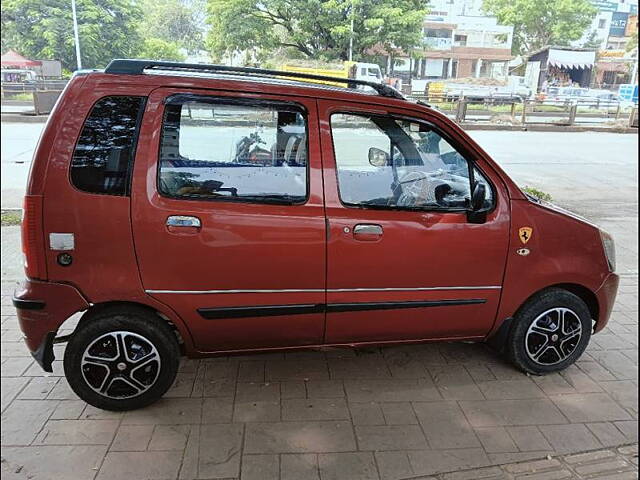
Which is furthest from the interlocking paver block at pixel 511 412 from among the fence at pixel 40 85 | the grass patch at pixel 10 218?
the grass patch at pixel 10 218

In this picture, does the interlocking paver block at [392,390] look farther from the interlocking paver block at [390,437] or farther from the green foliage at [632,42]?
the green foliage at [632,42]

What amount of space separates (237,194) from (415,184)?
1.09 m

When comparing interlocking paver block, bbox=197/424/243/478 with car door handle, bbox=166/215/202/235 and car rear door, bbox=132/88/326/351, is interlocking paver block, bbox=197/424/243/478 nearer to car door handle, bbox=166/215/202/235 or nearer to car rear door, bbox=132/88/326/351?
car rear door, bbox=132/88/326/351

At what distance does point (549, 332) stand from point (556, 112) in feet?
62.1

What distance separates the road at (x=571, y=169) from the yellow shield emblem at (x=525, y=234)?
342cm

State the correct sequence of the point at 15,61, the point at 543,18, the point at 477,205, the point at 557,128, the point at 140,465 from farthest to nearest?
1. the point at 557,128
2. the point at 543,18
3. the point at 15,61
4. the point at 477,205
5. the point at 140,465

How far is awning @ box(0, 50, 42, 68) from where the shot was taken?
452 cm

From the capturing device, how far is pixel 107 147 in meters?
2.56

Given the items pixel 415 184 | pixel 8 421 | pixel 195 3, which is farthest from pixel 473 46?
pixel 8 421

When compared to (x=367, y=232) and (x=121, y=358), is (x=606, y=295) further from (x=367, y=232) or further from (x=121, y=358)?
(x=121, y=358)

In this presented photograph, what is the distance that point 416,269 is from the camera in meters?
2.92

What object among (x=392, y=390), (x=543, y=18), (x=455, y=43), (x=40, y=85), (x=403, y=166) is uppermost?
(x=543, y=18)

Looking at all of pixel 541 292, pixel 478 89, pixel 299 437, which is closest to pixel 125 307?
pixel 299 437

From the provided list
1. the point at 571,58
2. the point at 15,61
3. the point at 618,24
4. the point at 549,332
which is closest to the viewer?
the point at 549,332
